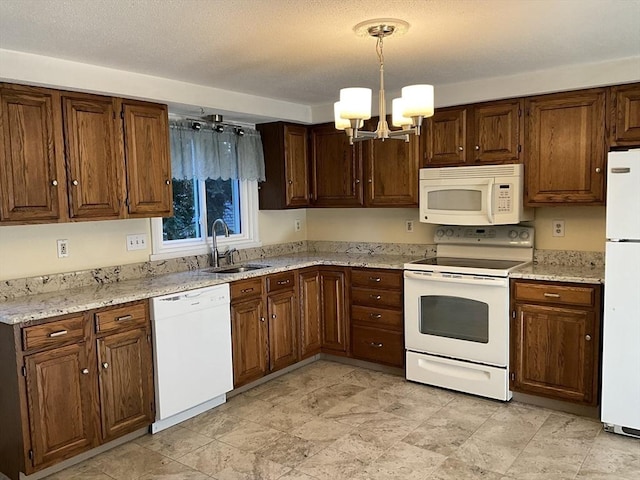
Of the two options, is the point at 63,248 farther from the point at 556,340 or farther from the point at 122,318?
the point at 556,340

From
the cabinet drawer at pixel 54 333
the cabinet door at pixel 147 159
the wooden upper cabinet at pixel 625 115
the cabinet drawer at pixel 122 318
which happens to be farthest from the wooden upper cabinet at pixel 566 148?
the cabinet drawer at pixel 54 333

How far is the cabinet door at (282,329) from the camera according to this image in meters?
4.05

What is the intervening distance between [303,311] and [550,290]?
75.9 inches

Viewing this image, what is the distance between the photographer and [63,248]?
10.9ft

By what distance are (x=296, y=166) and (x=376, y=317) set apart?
1.53m

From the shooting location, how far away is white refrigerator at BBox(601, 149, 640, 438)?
2.85 m

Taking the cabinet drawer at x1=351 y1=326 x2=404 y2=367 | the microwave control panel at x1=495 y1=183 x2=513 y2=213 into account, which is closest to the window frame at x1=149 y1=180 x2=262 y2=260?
the cabinet drawer at x1=351 y1=326 x2=404 y2=367

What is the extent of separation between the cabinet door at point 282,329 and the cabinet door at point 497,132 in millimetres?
1832

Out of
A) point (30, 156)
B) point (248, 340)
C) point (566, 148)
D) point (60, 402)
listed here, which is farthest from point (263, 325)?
point (566, 148)

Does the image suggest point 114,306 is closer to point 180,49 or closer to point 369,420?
point 180,49

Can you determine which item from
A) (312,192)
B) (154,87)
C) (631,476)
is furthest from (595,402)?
(154,87)

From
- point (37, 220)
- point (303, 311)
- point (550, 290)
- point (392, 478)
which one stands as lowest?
point (392, 478)

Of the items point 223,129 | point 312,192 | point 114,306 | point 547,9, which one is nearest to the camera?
point 547,9

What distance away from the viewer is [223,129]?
430 cm
